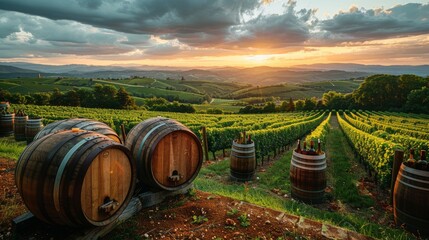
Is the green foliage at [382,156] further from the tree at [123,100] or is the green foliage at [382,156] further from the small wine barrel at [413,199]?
the tree at [123,100]

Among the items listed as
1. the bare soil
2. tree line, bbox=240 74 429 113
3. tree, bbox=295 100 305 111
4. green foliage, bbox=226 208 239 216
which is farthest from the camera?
tree, bbox=295 100 305 111

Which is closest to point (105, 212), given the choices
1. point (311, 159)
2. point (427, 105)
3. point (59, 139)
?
point (59, 139)

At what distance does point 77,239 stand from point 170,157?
1945mm

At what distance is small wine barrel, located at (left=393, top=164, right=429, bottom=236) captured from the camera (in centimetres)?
484

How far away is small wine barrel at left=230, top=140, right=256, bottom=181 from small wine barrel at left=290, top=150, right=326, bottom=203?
1942 millimetres

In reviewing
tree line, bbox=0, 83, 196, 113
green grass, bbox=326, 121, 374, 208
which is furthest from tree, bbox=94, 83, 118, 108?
green grass, bbox=326, 121, 374, 208

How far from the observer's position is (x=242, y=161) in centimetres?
858

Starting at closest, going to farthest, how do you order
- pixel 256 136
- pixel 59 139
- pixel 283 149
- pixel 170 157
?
pixel 59 139
pixel 170 157
pixel 256 136
pixel 283 149

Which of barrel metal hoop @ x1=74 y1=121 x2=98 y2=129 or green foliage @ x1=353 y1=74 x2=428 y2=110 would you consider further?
green foliage @ x1=353 y1=74 x2=428 y2=110

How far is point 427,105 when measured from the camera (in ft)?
167

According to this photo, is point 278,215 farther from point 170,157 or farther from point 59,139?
point 59,139

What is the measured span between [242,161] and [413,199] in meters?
4.77

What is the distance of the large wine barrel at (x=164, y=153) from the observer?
4.35 meters

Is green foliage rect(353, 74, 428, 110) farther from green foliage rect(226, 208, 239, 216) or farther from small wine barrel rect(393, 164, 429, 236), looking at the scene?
green foliage rect(226, 208, 239, 216)
